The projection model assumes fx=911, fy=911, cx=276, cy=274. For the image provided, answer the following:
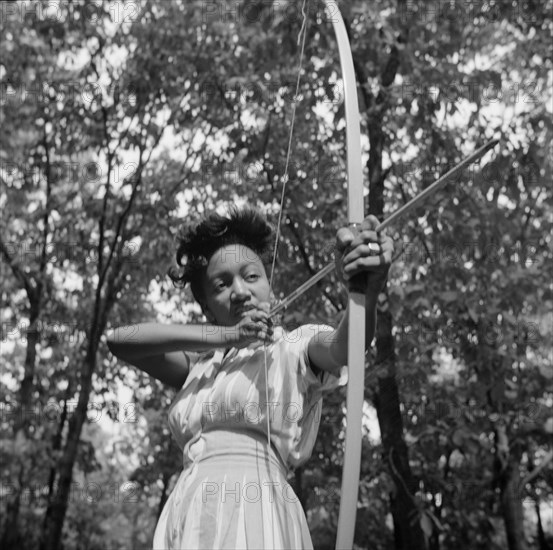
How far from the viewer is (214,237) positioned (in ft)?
8.09

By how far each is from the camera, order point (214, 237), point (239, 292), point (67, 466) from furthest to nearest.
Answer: point (67, 466) → point (214, 237) → point (239, 292)

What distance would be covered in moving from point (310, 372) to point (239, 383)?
177 millimetres

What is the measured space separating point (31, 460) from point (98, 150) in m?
2.77

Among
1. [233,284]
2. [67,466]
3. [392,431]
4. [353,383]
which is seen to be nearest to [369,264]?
[353,383]

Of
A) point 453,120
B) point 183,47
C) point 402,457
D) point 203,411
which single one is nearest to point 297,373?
point 203,411

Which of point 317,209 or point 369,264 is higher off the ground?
point 317,209

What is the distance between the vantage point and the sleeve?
2197 mm

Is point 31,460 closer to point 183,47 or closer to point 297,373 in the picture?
point 183,47

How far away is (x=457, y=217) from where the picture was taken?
594 centimetres

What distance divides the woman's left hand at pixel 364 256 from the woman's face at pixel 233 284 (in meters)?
0.47

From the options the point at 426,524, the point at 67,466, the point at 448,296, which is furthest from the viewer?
the point at 67,466

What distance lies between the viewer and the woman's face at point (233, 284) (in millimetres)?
2330

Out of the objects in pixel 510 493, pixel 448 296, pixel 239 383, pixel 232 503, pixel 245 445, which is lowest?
pixel 232 503

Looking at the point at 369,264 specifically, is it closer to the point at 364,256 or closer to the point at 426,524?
the point at 364,256
